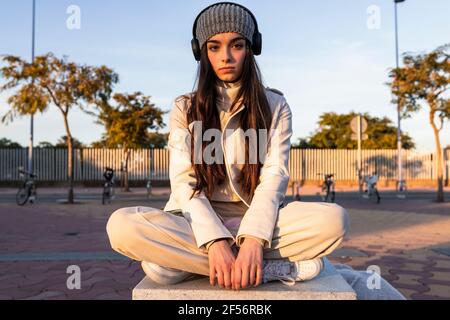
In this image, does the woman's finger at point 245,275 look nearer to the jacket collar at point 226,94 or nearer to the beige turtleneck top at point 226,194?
the beige turtleneck top at point 226,194

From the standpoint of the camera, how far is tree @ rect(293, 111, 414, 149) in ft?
126

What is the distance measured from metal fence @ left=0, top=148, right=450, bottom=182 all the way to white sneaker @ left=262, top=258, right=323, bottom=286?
22829mm

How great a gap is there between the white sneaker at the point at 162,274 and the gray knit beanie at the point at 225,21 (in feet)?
3.52

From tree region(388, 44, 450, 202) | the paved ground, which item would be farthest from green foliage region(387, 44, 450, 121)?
the paved ground

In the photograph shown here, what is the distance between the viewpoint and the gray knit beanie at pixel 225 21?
2.06m


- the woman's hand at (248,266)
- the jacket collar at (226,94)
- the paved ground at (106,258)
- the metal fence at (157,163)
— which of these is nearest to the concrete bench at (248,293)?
the woman's hand at (248,266)

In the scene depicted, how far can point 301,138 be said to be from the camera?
40.9 meters

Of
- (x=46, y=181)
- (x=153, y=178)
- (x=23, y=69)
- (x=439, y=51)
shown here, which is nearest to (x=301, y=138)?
(x=153, y=178)

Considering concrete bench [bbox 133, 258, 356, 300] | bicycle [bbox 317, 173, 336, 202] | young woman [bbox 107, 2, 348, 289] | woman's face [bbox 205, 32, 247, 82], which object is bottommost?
bicycle [bbox 317, 173, 336, 202]

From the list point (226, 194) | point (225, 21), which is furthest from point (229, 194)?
point (225, 21)

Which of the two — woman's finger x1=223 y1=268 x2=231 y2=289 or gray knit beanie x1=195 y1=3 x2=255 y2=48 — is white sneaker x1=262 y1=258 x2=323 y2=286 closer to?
woman's finger x1=223 y1=268 x2=231 y2=289

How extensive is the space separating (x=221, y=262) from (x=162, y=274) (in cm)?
29

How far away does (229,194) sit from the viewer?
2.11 meters
